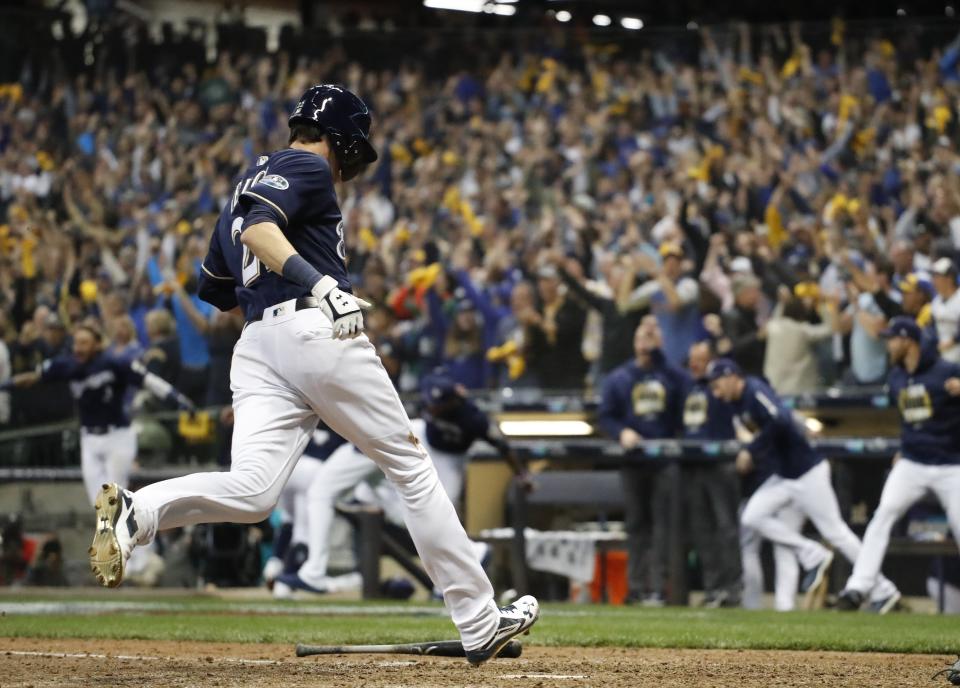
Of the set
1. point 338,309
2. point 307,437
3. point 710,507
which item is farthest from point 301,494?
point 338,309

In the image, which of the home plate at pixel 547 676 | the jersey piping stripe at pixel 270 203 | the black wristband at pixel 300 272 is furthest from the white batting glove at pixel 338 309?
the home plate at pixel 547 676

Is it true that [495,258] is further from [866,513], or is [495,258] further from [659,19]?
[659,19]

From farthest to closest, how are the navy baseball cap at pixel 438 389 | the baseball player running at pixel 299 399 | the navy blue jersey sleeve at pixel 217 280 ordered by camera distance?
the navy baseball cap at pixel 438 389 → the navy blue jersey sleeve at pixel 217 280 → the baseball player running at pixel 299 399

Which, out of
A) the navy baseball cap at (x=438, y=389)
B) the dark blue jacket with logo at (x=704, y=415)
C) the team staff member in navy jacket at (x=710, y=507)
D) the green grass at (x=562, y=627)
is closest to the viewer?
the green grass at (x=562, y=627)

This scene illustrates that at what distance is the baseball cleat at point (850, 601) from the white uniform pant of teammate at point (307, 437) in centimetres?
567

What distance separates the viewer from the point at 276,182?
4.68 meters

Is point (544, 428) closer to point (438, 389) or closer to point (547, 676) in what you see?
point (438, 389)

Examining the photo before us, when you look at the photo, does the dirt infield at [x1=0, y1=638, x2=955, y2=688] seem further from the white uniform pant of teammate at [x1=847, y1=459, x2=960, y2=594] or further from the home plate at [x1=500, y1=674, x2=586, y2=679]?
the white uniform pant of teammate at [x1=847, y1=459, x2=960, y2=594]

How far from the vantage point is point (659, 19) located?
22734 millimetres

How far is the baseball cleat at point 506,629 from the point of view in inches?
189

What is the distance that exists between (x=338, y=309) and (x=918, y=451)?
666 centimetres

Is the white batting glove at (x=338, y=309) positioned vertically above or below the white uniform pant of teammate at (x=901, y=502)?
above

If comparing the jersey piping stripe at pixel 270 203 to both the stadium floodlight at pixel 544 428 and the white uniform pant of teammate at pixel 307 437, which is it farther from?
the stadium floodlight at pixel 544 428

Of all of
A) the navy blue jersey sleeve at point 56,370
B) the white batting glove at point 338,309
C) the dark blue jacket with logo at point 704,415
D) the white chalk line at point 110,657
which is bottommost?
the white chalk line at point 110,657
